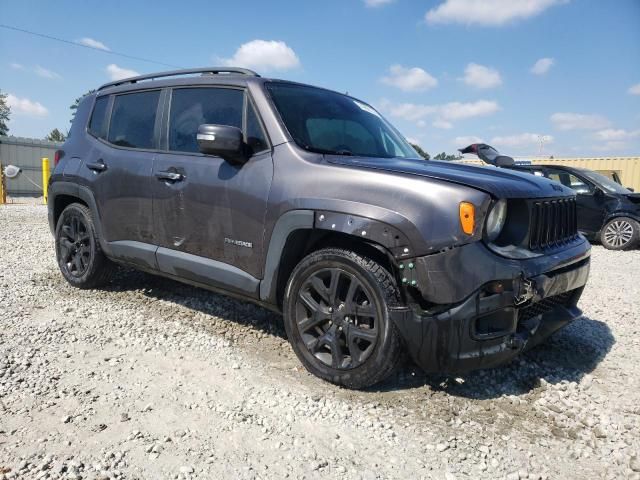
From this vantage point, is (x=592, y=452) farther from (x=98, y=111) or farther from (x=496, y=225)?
(x=98, y=111)

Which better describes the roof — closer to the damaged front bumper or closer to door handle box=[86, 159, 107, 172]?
door handle box=[86, 159, 107, 172]

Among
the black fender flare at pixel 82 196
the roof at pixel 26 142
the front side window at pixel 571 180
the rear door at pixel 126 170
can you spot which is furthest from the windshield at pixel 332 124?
the roof at pixel 26 142

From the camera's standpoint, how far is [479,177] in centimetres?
271

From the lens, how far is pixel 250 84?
11.1 feet

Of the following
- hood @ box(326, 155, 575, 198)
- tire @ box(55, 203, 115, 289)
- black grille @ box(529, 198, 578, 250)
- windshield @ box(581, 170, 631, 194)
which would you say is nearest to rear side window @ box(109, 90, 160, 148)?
tire @ box(55, 203, 115, 289)

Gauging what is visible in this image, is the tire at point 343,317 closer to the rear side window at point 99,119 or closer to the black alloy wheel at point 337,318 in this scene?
the black alloy wheel at point 337,318

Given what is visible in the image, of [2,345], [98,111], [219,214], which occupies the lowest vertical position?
[2,345]

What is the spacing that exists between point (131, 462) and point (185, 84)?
2.82 metres

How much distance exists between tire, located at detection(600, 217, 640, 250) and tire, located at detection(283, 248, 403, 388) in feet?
28.2

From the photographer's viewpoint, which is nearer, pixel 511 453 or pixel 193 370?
pixel 511 453

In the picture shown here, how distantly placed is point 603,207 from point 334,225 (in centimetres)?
879

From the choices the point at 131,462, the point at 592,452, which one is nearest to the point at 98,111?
the point at 131,462

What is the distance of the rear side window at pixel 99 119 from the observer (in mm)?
4480

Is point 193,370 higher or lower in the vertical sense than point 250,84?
lower
